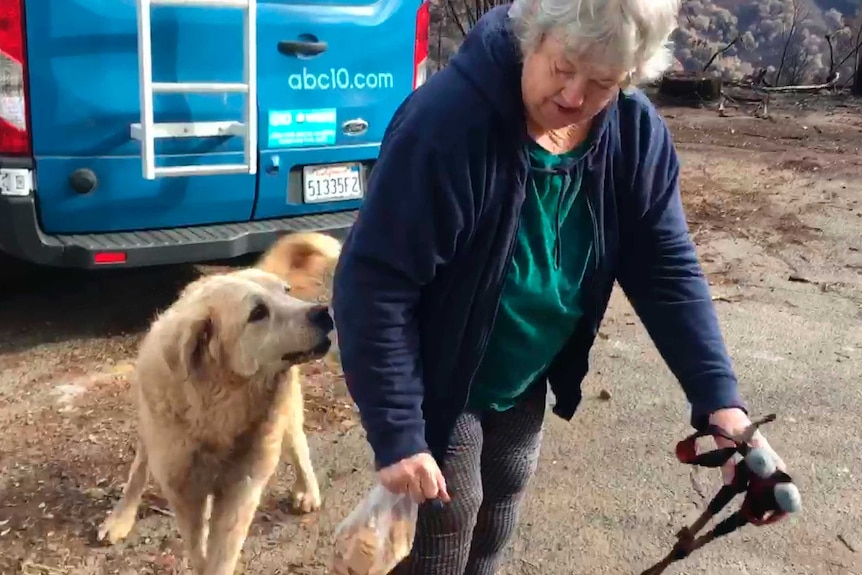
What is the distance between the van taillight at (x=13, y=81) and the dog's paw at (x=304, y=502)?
6.34ft

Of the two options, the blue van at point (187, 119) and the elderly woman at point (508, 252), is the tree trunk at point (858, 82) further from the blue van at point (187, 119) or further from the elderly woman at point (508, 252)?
the elderly woman at point (508, 252)

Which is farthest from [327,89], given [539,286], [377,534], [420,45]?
[377,534]

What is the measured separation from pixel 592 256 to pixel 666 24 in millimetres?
508

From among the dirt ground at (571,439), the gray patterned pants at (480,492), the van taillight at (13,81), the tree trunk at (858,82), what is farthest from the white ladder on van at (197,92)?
the tree trunk at (858,82)

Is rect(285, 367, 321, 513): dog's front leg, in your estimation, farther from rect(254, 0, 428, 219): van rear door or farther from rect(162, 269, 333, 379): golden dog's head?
rect(254, 0, 428, 219): van rear door

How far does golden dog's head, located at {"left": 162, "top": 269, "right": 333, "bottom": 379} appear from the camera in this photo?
2.53 meters

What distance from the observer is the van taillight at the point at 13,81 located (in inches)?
144

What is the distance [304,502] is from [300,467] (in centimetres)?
13

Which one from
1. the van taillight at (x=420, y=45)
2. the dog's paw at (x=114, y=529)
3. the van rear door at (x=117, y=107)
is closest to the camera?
the dog's paw at (x=114, y=529)

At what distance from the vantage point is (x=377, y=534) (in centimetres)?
179

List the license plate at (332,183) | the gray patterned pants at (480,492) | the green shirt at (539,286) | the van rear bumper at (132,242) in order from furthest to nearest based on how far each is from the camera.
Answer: the license plate at (332,183), the van rear bumper at (132,242), the gray patterned pants at (480,492), the green shirt at (539,286)

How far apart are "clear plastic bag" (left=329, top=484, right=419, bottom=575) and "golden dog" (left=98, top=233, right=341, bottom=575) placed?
85 cm

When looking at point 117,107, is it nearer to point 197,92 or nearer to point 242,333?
point 197,92

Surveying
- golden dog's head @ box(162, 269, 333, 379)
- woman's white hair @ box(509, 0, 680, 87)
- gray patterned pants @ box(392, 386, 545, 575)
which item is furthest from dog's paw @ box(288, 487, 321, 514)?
woman's white hair @ box(509, 0, 680, 87)
